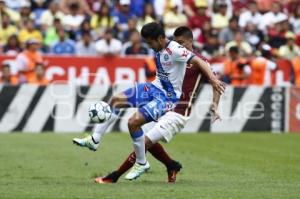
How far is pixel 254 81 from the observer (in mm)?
24297

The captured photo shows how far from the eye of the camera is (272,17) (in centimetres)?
2739

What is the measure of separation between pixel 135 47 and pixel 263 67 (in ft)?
12.1

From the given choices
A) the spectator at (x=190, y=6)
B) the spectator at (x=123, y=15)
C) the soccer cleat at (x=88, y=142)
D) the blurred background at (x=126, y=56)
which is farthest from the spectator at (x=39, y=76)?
the soccer cleat at (x=88, y=142)

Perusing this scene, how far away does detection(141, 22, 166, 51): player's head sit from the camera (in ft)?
36.1

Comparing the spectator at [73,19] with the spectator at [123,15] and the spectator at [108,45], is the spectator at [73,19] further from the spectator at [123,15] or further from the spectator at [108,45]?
the spectator at [108,45]

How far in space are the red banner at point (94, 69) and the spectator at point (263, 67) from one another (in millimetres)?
3157

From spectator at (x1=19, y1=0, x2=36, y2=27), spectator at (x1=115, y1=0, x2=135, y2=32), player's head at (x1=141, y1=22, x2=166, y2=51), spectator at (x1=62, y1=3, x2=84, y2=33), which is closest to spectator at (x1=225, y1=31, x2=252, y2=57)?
spectator at (x1=115, y1=0, x2=135, y2=32)

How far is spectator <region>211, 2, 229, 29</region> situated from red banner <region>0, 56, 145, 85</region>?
3.89m

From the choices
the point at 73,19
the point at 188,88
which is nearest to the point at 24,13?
the point at 73,19

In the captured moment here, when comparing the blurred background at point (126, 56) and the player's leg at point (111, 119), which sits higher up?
the player's leg at point (111, 119)

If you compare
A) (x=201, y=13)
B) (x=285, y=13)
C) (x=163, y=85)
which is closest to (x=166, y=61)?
(x=163, y=85)

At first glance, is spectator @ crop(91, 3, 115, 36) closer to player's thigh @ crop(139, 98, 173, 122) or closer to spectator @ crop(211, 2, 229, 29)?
spectator @ crop(211, 2, 229, 29)

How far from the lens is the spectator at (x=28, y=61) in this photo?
22.9 meters

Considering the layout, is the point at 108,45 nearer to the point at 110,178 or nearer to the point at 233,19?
the point at 233,19
